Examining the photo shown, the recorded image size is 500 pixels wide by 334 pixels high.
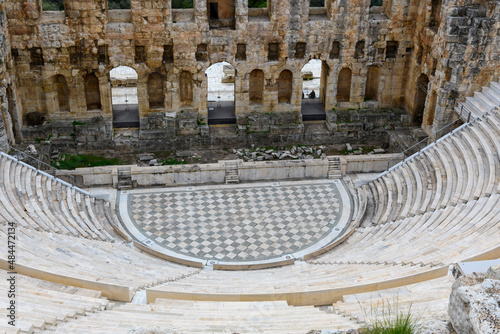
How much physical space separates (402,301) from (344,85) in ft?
64.1

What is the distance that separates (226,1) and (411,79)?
10560mm

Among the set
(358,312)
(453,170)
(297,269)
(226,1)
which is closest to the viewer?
(358,312)

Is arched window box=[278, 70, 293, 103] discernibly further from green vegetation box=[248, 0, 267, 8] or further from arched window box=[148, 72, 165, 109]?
green vegetation box=[248, 0, 267, 8]

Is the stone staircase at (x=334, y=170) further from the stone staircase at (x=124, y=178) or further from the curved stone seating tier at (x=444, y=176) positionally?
the stone staircase at (x=124, y=178)

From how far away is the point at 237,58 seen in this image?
2808 centimetres

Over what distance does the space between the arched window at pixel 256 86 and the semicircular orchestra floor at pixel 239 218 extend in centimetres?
609

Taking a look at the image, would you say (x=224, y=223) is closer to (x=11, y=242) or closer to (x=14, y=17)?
(x=11, y=242)

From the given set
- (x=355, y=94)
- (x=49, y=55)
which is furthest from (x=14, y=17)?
(x=355, y=94)

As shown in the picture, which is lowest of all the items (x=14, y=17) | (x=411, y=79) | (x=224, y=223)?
(x=224, y=223)

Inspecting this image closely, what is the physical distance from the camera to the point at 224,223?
912 inches

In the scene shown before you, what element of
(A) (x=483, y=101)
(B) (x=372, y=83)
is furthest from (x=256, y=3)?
(A) (x=483, y=101)

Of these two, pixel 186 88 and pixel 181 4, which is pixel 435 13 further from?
pixel 181 4

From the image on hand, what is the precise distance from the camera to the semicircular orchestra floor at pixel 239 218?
21.6 m

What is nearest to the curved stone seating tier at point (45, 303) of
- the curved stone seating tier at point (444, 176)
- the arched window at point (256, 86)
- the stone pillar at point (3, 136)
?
the stone pillar at point (3, 136)
